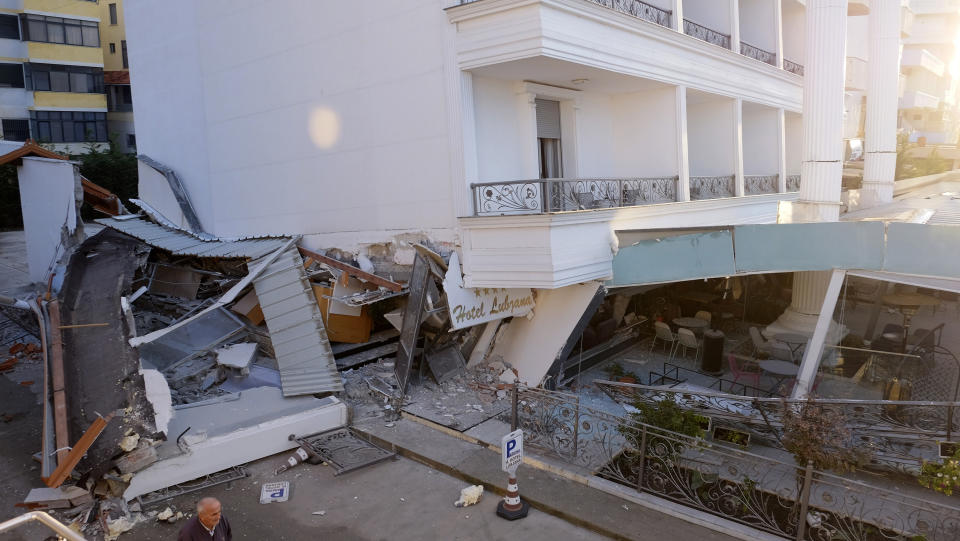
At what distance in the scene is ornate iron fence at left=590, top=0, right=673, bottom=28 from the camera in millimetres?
11281

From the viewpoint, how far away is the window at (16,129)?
28891mm

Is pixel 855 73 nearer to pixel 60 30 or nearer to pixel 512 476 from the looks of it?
pixel 512 476

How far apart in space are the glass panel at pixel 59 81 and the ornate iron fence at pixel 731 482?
105 feet

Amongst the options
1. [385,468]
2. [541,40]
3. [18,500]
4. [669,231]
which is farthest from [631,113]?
[18,500]

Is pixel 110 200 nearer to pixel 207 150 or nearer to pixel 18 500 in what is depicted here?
pixel 207 150

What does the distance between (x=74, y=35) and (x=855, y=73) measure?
3786 centimetres

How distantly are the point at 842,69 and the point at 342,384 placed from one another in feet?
41.3

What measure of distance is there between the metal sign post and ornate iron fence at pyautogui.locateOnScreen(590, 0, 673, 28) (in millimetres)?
7687

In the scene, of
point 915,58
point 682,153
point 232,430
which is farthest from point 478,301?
point 915,58

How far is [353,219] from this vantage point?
12555 mm

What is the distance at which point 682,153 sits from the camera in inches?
506

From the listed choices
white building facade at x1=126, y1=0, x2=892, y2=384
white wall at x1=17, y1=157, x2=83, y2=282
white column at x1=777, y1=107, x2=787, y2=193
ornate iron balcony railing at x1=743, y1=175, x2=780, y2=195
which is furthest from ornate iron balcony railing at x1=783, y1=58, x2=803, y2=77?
white wall at x1=17, y1=157, x2=83, y2=282

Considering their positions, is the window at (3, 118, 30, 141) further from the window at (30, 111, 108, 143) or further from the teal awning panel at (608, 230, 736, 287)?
the teal awning panel at (608, 230, 736, 287)

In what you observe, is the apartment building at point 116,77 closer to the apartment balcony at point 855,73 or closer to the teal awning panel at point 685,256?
the teal awning panel at point 685,256
